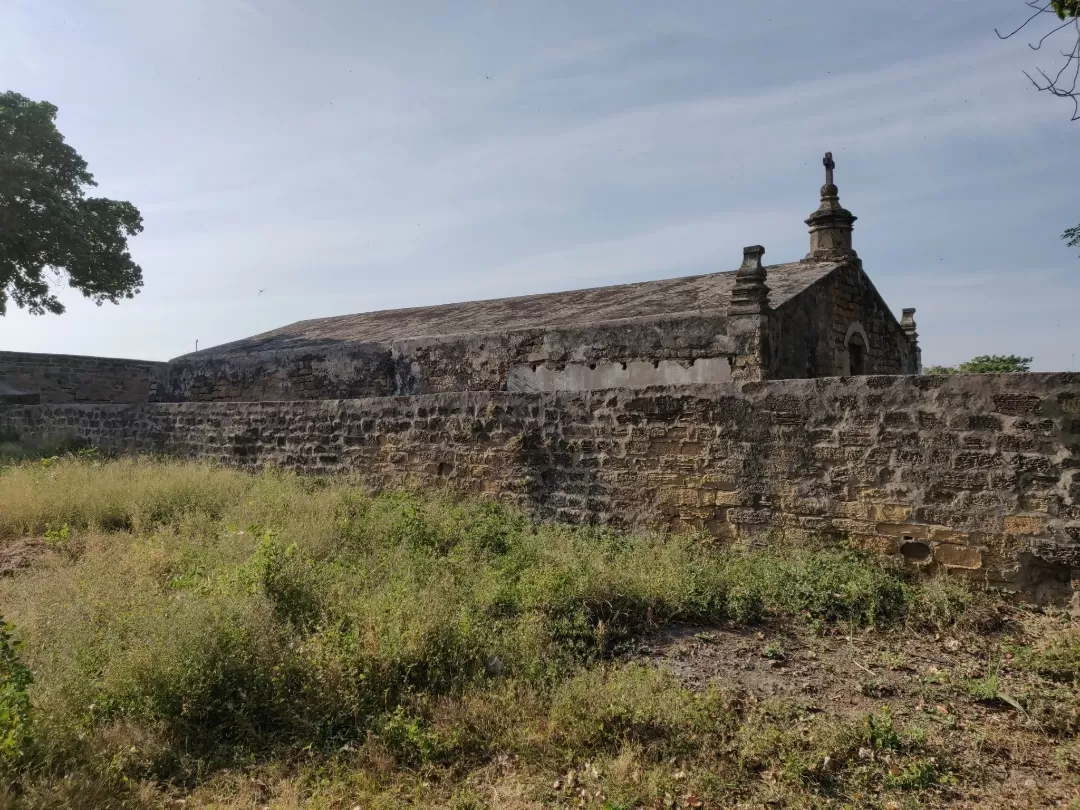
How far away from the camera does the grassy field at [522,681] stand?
3738mm

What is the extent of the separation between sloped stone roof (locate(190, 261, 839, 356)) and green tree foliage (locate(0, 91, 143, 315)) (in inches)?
274

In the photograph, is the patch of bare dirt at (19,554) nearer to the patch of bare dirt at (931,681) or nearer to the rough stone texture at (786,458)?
the rough stone texture at (786,458)

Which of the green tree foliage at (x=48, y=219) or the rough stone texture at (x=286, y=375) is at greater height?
the green tree foliage at (x=48, y=219)

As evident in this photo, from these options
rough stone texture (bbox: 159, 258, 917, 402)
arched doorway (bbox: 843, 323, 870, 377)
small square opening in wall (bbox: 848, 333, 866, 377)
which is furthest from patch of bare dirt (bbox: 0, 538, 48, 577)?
small square opening in wall (bbox: 848, 333, 866, 377)

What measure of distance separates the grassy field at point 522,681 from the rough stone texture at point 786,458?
38cm

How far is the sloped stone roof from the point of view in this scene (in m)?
12.0

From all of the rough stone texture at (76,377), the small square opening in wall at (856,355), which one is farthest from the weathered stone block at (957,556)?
the rough stone texture at (76,377)

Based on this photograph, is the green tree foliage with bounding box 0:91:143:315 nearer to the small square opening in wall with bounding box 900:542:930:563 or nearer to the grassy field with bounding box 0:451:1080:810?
the grassy field with bounding box 0:451:1080:810

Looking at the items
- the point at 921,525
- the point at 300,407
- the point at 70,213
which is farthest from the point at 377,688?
the point at 70,213

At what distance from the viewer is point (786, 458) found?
22.3ft

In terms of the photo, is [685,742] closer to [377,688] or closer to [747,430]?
[377,688]

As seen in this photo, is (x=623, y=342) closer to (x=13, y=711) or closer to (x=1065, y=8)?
(x=1065, y=8)

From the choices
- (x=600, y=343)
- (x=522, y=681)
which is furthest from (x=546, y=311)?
(x=522, y=681)

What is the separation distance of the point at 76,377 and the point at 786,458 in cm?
2071
